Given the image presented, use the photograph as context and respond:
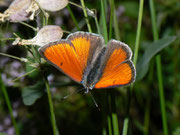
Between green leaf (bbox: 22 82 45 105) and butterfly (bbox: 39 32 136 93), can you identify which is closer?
butterfly (bbox: 39 32 136 93)

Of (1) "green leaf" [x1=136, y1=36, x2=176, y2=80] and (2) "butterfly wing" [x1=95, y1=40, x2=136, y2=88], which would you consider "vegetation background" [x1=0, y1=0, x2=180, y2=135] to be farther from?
(2) "butterfly wing" [x1=95, y1=40, x2=136, y2=88]

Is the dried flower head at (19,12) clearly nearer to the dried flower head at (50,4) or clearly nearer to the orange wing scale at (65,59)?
the dried flower head at (50,4)

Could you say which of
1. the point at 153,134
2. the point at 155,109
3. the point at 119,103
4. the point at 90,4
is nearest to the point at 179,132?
the point at 119,103

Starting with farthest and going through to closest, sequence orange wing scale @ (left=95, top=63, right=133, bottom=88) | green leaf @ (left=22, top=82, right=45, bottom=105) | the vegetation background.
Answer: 1. the vegetation background
2. green leaf @ (left=22, top=82, right=45, bottom=105)
3. orange wing scale @ (left=95, top=63, right=133, bottom=88)

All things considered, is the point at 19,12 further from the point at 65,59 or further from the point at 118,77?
the point at 118,77

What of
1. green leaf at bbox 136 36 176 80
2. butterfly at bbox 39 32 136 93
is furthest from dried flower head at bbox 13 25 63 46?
green leaf at bbox 136 36 176 80

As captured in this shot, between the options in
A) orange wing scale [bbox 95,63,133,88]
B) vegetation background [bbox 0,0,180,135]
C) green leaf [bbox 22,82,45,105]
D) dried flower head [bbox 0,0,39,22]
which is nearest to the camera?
Result: orange wing scale [bbox 95,63,133,88]

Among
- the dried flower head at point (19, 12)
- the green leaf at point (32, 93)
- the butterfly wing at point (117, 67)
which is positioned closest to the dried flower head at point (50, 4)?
the dried flower head at point (19, 12)

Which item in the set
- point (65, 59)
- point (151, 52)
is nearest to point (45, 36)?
point (65, 59)

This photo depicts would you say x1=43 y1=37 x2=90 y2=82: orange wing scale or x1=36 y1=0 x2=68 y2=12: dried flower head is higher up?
x1=36 y1=0 x2=68 y2=12: dried flower head
